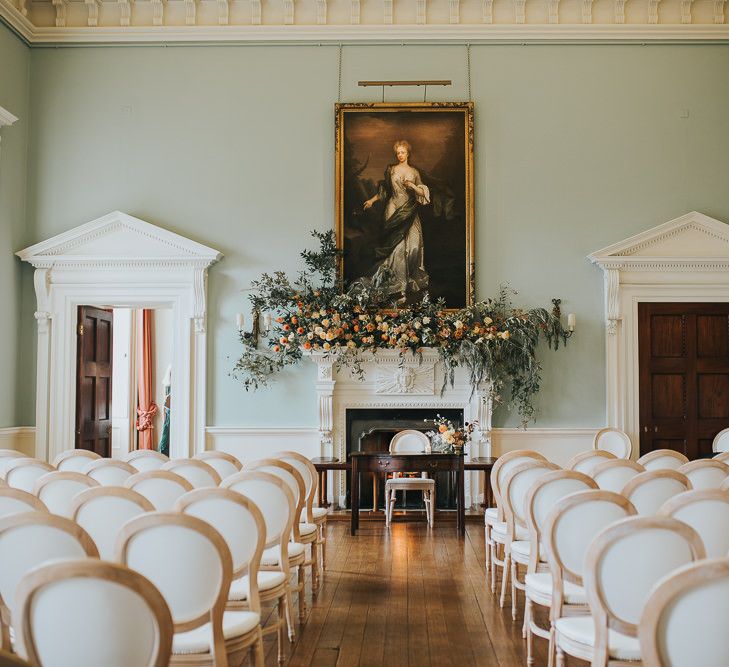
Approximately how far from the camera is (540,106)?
33.2ft

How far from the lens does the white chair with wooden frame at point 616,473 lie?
16.6 ft

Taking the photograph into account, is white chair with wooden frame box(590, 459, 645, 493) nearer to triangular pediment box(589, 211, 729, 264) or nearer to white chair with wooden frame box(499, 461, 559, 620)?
white chair with wooden frame box(499, 461, 559, 620)

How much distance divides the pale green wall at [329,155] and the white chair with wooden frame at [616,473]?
15.7ft

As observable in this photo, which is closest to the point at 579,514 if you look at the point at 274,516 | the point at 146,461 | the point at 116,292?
the point at 274,516

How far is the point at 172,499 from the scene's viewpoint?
4.44 m

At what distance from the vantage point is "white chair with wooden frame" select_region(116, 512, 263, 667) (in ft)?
9.85

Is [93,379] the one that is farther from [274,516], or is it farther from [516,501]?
[516,501]

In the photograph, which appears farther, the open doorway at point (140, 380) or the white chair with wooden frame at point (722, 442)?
the open doorway at point (140, 380)

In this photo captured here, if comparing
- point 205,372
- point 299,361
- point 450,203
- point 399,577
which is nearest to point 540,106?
point 450,203

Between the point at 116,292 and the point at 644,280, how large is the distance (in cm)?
662

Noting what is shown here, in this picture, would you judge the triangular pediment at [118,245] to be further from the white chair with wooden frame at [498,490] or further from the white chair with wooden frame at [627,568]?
the white chair with wooden frame at [627,568]

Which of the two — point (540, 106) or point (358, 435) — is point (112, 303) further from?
point (540, 106)

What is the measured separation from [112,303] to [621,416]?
6535 millimetres

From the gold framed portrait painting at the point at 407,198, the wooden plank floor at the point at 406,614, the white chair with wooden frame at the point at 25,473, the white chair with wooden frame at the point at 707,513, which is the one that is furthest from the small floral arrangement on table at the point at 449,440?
the white chair with wooden frame at the point at 707,513
